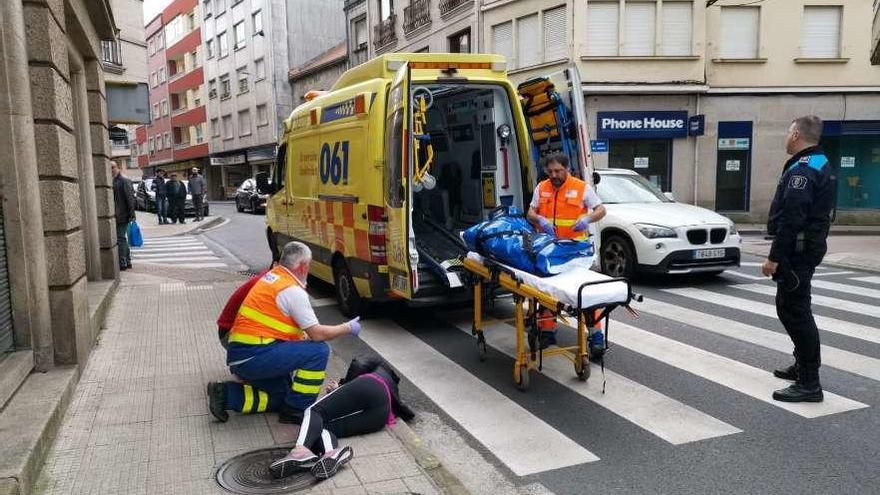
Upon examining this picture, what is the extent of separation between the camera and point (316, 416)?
3.97m

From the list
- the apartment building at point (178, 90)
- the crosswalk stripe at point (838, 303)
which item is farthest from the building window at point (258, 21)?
the crosswalk stripe at point (838, 303)

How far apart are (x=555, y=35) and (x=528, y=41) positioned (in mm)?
1159

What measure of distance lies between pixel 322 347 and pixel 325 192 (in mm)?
4170

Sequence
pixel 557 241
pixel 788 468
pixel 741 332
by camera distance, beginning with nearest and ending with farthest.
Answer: pixel 788 468
pixel 557 241
pixel 741 332

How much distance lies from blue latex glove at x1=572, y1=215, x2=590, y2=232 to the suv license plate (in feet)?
12.9

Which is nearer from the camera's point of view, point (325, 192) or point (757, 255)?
point (325, 192)

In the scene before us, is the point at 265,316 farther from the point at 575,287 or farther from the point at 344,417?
the point at 575,287

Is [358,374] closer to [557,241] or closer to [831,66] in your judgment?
[557,241]

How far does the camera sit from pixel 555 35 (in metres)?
20.9

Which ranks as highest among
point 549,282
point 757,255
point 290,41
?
point 290,41

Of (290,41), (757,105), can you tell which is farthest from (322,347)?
(290,41)

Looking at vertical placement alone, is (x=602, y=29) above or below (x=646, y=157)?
above

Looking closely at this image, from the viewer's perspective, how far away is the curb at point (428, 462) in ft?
11.8

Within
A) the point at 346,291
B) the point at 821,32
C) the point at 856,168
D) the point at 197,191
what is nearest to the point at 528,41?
the point at 821,32
